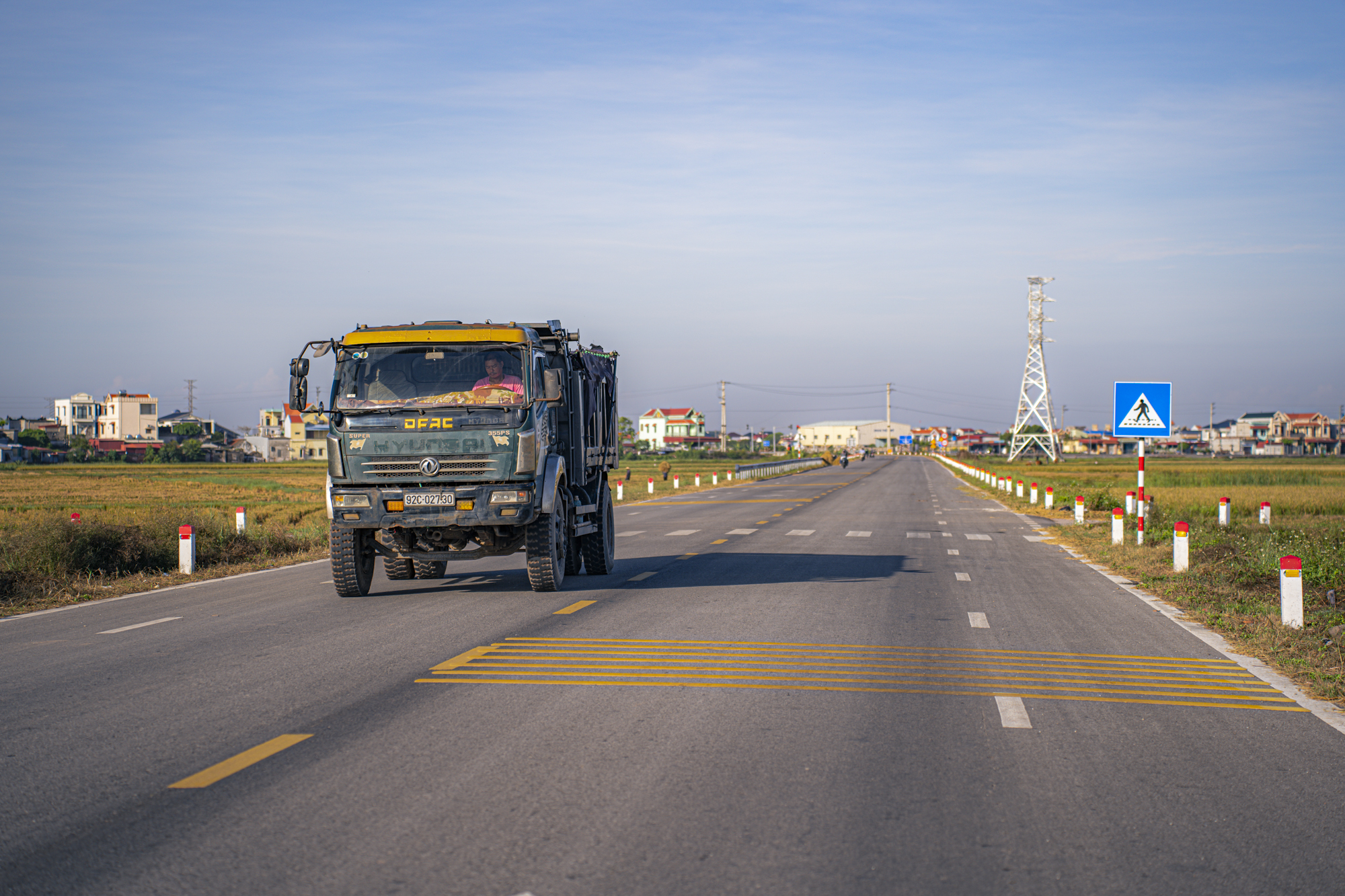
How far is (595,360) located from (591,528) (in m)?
2.57

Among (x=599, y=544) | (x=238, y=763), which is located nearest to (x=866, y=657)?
(x=238, y=763)

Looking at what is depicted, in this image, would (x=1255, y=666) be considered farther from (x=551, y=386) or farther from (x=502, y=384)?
(x=502, y=384)

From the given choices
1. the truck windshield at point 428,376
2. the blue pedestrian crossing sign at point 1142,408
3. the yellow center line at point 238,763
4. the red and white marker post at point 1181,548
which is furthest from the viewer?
the blue pedestrian crossing sign at point 1142,408

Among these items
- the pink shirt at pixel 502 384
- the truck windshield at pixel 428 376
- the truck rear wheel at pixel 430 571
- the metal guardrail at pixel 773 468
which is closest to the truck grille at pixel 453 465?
the truck windshield at pixel 428 376

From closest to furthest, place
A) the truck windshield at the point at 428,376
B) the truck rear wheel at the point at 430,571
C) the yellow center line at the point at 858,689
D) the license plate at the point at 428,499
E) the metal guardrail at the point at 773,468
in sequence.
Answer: the yellow center line at the point at 858,689, the license plate at the point at 428,499, the truck windshield at the point at 428,376, the truck rear wheel at the point at 430,571, the metal guardrail at the point at 773,468

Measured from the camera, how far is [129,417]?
17638 cm

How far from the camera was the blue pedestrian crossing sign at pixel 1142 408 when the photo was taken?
2142 cm

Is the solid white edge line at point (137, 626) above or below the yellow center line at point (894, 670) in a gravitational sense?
above

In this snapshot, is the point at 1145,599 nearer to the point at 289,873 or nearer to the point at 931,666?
the point at 931,666

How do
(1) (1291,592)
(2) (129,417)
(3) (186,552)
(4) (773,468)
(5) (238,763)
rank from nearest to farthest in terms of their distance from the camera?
(5) (238,763), (1) (1291,592), (3) (186,552), (4) (773,468), (2) (129,417)

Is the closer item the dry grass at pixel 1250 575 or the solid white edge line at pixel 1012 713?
the solid white edge line at pixel 1012 713

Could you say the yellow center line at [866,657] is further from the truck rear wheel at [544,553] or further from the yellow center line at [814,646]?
the truck rear wheel at [544,553]

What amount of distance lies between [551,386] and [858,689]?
5.84 m

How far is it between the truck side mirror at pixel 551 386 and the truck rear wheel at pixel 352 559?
291 cm
